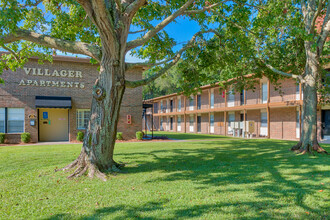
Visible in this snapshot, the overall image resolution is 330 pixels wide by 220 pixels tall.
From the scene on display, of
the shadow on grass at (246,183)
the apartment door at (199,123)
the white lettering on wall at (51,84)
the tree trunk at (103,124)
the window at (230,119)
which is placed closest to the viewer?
the shadow on grass at (246,183)

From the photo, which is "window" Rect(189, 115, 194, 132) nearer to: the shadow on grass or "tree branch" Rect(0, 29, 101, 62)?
the shadow on grass

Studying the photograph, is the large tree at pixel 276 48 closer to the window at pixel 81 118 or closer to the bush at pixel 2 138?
the window at pixel 81 118

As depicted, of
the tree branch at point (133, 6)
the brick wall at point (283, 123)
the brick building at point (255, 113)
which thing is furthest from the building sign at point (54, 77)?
the brick wall at point (283, 123)

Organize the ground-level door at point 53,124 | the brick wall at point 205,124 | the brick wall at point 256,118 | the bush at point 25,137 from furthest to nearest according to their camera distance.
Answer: the brick wall at point 205,124 < the brick wall at point 256,118 < the ground-level door at point 53,124 < the bush at point 25,137

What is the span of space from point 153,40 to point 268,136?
13744 mm

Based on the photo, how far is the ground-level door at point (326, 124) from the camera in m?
16.1

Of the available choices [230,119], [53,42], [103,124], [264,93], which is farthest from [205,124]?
[53,42]

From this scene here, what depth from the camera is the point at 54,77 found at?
617 inches

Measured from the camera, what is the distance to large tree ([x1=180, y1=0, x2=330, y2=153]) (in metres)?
8.71

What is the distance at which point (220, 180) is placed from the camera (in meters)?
5.26

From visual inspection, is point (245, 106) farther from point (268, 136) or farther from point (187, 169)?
point (187, 169)

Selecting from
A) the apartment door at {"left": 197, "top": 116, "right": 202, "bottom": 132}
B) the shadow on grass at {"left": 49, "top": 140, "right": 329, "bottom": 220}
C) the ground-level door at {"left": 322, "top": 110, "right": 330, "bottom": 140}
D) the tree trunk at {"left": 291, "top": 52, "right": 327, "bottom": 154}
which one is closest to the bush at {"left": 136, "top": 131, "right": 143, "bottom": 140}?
the shadow on grass at {"left": 49, "top": 140, "right": 329, "bottom": 220}

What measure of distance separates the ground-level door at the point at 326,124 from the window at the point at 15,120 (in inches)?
809

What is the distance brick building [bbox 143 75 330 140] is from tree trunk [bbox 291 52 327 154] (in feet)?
12.6
